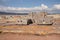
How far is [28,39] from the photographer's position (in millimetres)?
11602

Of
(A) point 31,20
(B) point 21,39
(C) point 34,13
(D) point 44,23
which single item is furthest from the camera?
(C) point 34,13

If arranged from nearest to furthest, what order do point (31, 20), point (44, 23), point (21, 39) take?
point (21, 39)
point (44, 23)
point (31, 20)

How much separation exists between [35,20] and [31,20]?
147 centimetres

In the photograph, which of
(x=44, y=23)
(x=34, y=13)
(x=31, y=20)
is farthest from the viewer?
(x=34, y=13)

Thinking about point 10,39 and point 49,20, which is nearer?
point 10,39

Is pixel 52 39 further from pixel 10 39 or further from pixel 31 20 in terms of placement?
pixel 31 20

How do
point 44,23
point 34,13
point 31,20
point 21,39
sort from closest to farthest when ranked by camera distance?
1. point 21,39
2. point 44,23
3. point 31,20
4. point 34,13

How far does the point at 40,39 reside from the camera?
11656 mm

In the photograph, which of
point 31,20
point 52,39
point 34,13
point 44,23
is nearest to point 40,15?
point 34,13

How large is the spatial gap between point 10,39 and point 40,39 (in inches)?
98.9

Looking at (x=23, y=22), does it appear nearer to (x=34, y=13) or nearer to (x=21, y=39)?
(x=34, y=13)

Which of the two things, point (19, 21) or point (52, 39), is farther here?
point (19, 21)

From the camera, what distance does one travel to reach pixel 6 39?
11641 millimetres

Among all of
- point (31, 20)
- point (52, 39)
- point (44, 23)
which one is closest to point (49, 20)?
point (44, 23)
